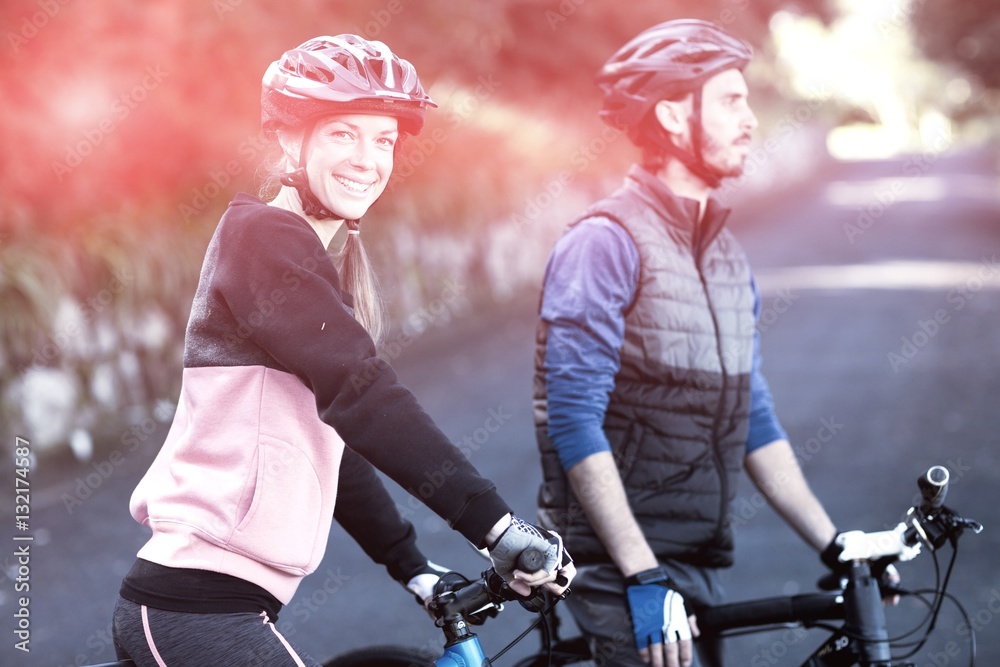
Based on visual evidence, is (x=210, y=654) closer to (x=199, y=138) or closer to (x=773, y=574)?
(x=773, y=574)

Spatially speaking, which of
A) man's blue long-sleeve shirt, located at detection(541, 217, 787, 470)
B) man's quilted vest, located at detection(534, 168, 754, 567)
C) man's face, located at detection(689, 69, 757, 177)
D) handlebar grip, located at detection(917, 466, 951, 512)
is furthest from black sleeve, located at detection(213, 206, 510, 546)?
man's face, located at detection(689, 69, 757, 177)

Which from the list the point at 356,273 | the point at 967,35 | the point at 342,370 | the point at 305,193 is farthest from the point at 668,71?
the point at 967,35

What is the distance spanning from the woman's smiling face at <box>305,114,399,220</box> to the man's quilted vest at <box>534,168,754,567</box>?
0.93m

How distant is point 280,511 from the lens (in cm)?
207

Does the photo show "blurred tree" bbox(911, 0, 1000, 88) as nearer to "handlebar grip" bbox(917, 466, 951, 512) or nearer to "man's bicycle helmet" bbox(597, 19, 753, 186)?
"man's bicycle helmet" bbox(597, 19, 753, 186)

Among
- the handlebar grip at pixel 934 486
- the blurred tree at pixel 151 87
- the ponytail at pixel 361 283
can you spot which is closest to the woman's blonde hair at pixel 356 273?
the ponytail at pixel 361 283

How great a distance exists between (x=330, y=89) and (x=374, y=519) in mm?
1047

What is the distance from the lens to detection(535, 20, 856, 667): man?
114 inches

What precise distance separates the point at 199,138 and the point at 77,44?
1913 millimetres

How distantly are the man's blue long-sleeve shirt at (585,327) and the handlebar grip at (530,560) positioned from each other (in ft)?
2.75

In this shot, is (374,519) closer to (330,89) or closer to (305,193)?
(305,193)

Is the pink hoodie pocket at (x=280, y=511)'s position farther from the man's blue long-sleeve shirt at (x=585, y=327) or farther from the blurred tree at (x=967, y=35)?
the blurred tree at (x=967, y=35)

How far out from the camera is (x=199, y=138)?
1260 centimetres

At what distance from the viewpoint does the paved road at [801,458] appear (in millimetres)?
5867
